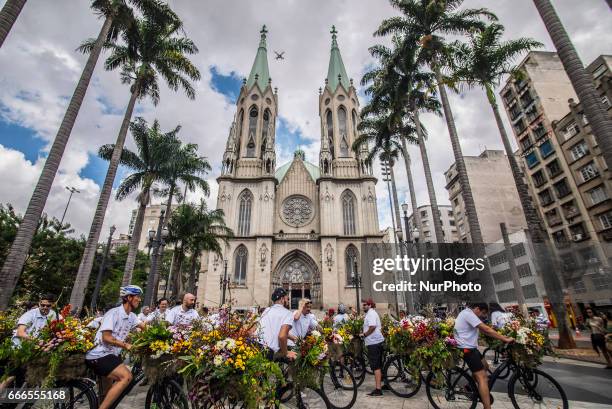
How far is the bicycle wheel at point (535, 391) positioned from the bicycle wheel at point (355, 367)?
2770 mm

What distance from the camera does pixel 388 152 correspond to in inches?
910

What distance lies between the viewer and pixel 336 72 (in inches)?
1569

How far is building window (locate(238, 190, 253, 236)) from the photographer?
96.7ft

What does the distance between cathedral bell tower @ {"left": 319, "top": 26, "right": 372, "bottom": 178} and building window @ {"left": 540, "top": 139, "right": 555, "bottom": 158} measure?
53.5 ft

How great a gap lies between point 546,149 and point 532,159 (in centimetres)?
189

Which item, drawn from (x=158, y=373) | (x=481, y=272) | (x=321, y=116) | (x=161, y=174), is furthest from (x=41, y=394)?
(x=321, y=116)

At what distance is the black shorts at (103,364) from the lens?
11.6 feet

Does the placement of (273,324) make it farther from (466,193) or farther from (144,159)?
(144,159)

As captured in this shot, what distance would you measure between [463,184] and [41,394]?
1440 centimetres

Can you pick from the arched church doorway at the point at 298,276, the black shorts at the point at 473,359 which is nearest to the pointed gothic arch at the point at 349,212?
the arched church doorway at the point at 298,276

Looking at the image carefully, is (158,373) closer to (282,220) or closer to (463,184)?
(463,184)

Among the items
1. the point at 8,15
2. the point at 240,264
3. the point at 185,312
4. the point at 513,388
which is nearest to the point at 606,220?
the point at 513,388

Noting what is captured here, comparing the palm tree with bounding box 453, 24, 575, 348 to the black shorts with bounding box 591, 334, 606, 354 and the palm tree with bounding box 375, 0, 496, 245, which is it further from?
the black shorts with bounding box 591, 334, 606, 354

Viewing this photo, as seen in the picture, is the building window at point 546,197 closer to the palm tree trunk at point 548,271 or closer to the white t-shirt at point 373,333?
the palm tree trunk at point 548,271
